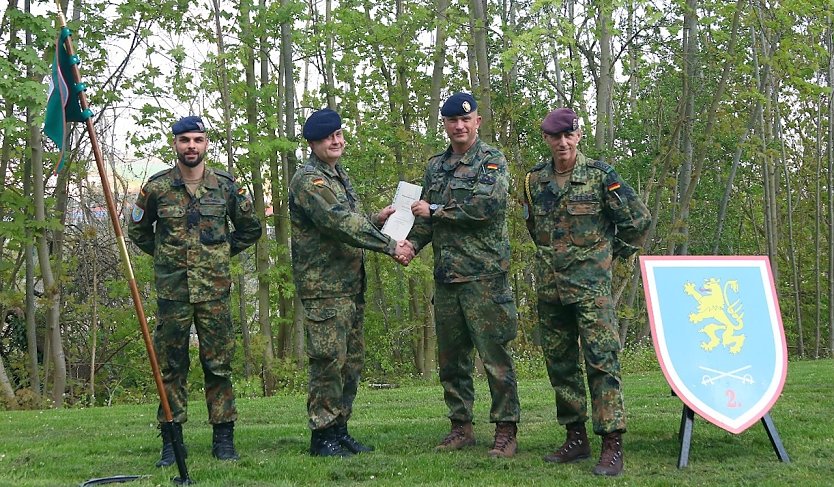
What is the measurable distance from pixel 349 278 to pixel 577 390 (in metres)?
1.76

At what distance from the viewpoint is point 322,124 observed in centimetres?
639

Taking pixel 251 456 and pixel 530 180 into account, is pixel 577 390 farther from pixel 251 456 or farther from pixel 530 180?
pixel 251 456

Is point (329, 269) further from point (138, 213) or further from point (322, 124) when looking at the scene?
point (138, 213)

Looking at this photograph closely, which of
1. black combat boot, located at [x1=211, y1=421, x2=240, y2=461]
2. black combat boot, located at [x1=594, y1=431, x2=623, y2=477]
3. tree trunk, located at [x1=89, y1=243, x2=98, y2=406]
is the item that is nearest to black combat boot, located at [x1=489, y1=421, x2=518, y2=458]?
black combat boot, located at [x1=594, y1=431, x2=623, y2=477]

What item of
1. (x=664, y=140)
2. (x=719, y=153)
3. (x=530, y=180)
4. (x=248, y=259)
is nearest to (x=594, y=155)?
(x=664, y=140)

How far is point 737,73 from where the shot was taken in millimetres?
17656

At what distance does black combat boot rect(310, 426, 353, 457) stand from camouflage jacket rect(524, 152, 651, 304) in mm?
1782

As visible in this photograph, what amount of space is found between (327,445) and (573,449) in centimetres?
172

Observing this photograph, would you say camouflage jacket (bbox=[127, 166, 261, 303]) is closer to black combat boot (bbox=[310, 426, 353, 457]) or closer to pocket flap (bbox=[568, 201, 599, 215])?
black combat boot (bbox=[310, 426, 353, 457])

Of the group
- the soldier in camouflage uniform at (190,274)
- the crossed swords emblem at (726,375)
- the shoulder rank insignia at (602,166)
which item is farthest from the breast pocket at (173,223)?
the crossed swords emblem at (726,375)

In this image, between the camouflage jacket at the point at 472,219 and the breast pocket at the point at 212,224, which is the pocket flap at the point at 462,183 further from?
the breast pocket at the point at 212,224

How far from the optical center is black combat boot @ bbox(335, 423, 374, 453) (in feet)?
21.3

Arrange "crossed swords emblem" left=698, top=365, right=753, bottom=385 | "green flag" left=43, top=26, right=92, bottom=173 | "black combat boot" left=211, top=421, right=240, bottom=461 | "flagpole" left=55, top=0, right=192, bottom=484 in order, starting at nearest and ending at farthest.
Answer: "flagpole" left=55, top=0, right=192, bottom=484 → "green flag" left=43, top=26, right=92, bottom=173 → "crossed swords emblem" left=698, top=365, right=753, bottom=385 → "black combat boot" left=211, top=421, right=240, bottom=461

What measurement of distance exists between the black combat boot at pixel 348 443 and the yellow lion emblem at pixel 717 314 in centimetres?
248
